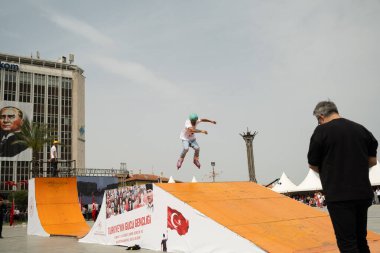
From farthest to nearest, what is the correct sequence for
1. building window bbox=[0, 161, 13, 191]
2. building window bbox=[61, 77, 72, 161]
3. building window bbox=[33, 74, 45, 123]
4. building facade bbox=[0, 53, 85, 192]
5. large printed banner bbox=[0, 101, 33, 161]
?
building window bbox=[61, 77, 72, 161] → building window bbox=[33, 74, 45, 123] → building facade bbox=[0, 53, 85, 192] → large printed banner bbox=[0, 101, 33, 161] → building window bbox=[0, 161, 13, 191]

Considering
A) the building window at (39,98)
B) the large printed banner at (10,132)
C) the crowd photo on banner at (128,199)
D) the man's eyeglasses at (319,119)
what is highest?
the building window at (39,98)

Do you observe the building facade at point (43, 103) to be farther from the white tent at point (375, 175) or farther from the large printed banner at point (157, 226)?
the large printed banner at point (157, 226)

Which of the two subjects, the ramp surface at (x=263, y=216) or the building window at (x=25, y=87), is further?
the building window at (x=25, y=87)

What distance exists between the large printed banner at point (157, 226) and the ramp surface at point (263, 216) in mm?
166

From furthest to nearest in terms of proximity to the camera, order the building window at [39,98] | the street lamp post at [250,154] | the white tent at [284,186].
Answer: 1. the building window at [39,98]
2. the white tent at [284,186]
3. the street lamp post at [250,154]

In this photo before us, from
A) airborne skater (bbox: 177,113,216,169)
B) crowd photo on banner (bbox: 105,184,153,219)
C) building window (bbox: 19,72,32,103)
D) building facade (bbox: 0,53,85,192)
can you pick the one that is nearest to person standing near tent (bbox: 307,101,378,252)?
crowd photo on banner (bbox: 105,184,153,219)

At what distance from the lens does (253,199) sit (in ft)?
26.9

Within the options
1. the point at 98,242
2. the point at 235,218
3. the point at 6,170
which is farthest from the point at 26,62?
the point at 235,218

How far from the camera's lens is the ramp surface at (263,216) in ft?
18.9

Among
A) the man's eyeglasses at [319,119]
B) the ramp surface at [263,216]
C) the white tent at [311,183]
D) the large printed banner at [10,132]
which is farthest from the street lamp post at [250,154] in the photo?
the large printed banner at [10,132]

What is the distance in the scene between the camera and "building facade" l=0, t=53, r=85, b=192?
199 ft

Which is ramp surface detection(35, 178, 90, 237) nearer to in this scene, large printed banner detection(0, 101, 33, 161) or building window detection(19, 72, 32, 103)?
large printed banner detection(0, 101, 33, 161)

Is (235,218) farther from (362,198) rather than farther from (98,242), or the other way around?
(98,242)

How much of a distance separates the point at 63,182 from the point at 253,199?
10.7m
